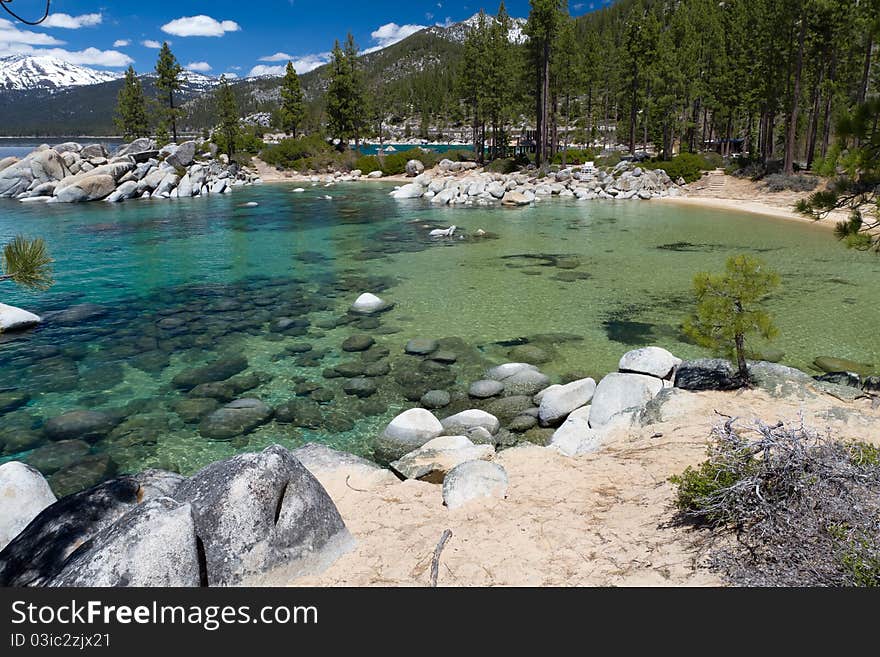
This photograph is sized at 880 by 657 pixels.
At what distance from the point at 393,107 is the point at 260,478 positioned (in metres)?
173

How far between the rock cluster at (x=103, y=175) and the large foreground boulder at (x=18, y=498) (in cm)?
4999

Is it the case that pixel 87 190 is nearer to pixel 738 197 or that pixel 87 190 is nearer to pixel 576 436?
pixel 576 436

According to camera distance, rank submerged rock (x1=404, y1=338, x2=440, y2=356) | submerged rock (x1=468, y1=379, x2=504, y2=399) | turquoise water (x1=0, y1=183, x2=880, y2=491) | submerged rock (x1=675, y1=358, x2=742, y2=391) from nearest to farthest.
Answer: submerged rock (x1=675, y1=358, x2=742, y2=391), turquoise water (x1=0, y1=183, x2=880, y2=491), submerged rock (x1=468, y1=379, x2=504, y2=399), submerged rock (x1=404, y1=338, x2=440, y2=356)

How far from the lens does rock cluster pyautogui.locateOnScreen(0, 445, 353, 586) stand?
4.15 meters

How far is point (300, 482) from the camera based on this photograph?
208 inches

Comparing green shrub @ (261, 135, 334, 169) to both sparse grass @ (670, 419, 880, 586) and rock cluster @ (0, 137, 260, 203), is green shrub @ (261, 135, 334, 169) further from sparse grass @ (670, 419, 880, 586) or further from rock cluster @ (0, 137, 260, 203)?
sparse grass @ (670, 419, 880, 586)

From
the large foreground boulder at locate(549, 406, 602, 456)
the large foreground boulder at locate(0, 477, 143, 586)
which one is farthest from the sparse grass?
the large foreground boulder at locate(0, 477, 143, 586)

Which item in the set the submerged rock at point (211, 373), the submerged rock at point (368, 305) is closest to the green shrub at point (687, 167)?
the submerged rock at point (368, 305)

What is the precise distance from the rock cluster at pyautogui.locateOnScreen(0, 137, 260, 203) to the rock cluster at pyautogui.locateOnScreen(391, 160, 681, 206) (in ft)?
74.5

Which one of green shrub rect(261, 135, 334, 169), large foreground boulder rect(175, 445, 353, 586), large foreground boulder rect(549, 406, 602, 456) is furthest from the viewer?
green shrub rect(261, 135, 334, 169)

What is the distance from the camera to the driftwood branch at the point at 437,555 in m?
4.65

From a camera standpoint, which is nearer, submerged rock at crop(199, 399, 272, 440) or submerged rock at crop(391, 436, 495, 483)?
submerged rock at crop(391, 436, 495, 483)

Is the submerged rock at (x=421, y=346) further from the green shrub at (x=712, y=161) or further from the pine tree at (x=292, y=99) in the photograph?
the pine tree at (x=292, y=99)
